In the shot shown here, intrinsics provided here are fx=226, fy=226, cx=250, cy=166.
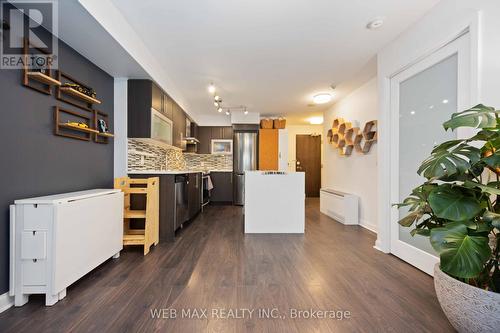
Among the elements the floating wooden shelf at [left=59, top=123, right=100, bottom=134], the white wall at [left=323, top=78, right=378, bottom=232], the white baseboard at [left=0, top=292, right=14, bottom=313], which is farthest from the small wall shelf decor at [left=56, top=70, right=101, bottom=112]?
the white wall at [left=323, top=78, right=378, bottom=232]

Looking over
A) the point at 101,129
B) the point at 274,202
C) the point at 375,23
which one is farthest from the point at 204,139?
the point at 375,23

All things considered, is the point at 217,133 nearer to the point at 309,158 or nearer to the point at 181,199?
the point at 181,199

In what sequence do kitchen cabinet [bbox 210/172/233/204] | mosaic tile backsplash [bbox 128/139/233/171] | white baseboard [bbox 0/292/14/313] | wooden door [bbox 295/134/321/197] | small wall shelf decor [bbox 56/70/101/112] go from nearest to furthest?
white baseboard [bbox 0/292/14/313], small wall shelf decor [bbox 56/70/101/112], mosaic tile backsplash [bbox 128/139/233/171], kitchen cabinet [bbox 210/172/233/204], wooden door [bbox 295/134/321/197]

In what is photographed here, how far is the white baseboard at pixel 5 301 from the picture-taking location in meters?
1.54

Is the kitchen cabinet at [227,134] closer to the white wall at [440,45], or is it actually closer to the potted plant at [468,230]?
the white wall at [440,45]

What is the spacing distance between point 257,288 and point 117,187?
200 centimetres

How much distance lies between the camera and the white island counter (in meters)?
3.51

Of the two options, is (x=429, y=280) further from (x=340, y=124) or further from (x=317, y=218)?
(x=340, y=124)

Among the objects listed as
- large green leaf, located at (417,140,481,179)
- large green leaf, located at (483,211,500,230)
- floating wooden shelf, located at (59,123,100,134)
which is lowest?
large green leaf, located at (483,211,500,230)

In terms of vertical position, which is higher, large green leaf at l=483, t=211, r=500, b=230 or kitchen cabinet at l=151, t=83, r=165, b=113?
kitchen cabinet at l=151, t=83, r=165, b=113

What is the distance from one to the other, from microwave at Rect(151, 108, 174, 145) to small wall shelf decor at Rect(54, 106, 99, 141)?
799 millimetres

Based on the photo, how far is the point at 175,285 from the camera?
1.88m

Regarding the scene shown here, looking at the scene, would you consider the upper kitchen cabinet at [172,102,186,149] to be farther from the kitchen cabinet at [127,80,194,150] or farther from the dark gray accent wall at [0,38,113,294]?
the dark gray accent wall at [0,38,113,294]

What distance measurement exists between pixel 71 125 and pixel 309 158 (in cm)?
676
